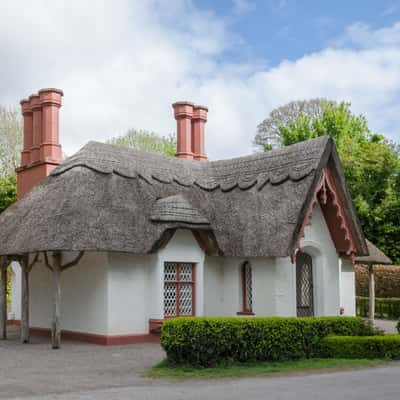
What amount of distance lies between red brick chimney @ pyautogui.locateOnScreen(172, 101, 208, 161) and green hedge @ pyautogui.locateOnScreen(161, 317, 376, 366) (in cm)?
1200

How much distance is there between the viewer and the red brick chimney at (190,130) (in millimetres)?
25594

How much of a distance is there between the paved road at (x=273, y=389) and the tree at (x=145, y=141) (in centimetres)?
4499

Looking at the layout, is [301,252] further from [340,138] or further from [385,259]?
[340,138]

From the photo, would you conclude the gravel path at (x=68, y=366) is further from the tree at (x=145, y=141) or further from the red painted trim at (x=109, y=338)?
the tree at (x=145, y=141)

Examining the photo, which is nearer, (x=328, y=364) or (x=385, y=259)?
(x=328, y=364)

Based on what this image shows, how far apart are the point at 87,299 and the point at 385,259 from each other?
513 inches

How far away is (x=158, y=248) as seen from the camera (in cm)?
1830

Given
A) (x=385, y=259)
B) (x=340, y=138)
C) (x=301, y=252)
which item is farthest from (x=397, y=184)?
(x=301, y=252)

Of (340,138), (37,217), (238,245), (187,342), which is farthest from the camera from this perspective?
(340,138)

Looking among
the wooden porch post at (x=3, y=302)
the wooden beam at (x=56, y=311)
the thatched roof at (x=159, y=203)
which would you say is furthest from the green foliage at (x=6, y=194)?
the wooden beam at (x=56, y=311)

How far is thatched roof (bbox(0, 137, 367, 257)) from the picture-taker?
17406 millimetres

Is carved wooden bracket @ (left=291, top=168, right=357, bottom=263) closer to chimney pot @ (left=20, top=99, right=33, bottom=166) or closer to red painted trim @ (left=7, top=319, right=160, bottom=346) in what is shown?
red painted trim @ (left=7, top=319, right=160, bottom=346)

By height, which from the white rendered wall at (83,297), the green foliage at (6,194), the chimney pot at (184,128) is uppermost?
the chimney pot at (184,128)

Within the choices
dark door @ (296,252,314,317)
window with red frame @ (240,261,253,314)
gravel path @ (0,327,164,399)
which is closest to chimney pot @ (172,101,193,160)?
window with red frame @ (240,261,253,314)
